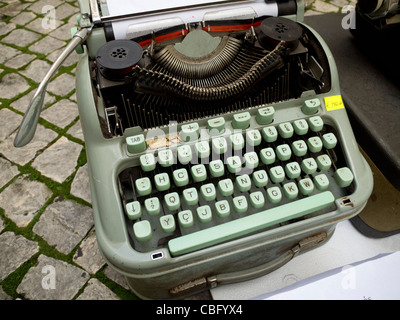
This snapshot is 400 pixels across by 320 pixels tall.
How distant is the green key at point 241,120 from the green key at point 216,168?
16 cm

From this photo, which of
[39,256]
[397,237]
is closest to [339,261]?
[397,237]

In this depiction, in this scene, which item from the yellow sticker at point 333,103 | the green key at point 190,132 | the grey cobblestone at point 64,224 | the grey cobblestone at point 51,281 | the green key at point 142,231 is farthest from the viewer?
the grey cobblestone at point 64,224

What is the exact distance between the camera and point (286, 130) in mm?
1370

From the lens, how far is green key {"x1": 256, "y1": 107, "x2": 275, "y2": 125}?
1357 mm

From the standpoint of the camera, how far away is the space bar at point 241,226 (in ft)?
3.95

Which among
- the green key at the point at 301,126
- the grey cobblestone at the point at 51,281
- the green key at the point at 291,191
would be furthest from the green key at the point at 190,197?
the grey cobblestone at the point at 51,281

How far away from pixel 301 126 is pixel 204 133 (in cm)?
38

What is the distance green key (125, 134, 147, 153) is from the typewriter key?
23cm

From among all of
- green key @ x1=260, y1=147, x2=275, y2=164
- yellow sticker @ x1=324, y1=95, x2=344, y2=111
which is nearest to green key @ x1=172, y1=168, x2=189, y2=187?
green key @ x1=260, y1=147, x2=275, y2=164

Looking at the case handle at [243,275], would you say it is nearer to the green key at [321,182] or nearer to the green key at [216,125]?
the green key at [321,182]

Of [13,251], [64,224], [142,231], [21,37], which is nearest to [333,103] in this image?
[142,231]

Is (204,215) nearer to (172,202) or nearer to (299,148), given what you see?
(172,202)

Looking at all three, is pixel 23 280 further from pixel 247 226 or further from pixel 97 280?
pixel 247 226
